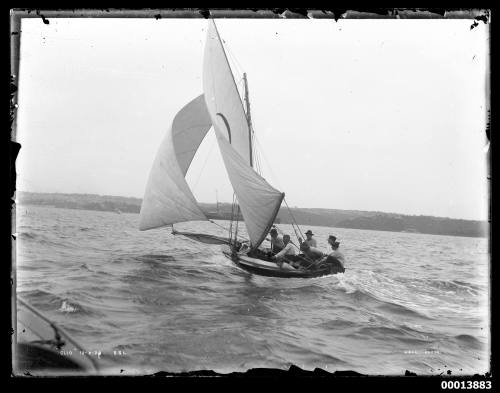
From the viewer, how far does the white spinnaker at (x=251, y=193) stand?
20.8ft

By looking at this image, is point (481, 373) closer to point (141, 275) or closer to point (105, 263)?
point (141, 275)

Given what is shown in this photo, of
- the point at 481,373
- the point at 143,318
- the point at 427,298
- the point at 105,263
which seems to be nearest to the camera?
the point at 481,373

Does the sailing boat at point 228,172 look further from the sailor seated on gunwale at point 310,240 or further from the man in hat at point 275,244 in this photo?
the sailor seated on gunwale at point 310,240

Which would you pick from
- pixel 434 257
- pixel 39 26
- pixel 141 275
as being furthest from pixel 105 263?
pixel 434 257

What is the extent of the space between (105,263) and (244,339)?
312cm

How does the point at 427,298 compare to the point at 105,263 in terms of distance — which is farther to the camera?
the point at 105,263

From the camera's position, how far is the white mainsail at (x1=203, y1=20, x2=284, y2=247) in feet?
20.2

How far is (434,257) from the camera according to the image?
680 centimetres

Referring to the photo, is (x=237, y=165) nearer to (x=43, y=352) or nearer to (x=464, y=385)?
(x=43, y=352)

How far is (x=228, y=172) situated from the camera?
20.9 ft

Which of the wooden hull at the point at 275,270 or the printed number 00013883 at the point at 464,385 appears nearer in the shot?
the printed number 00013883 at the point at 464,385

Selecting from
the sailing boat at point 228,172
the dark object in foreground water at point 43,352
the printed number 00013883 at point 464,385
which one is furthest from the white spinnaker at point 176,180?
the printed number 00013883 at point 464,385

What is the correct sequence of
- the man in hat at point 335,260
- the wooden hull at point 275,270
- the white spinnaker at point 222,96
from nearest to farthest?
the white spinnaker at point 222,96, the man in hat at point 335,260, the wooden hull at point 275,270

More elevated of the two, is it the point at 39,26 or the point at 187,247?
the point at 39,26
